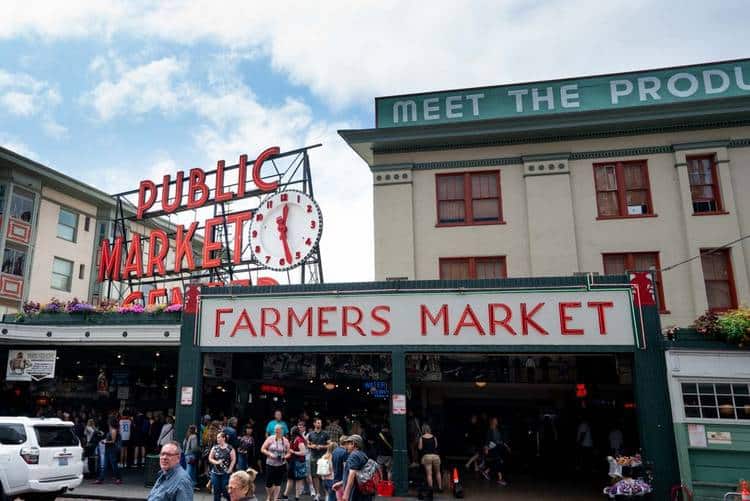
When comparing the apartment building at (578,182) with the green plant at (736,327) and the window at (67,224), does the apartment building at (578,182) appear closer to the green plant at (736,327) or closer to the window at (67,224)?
the green plant at (736,327)

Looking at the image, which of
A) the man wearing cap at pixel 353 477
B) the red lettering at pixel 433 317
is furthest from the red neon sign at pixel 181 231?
the man wearing cap at pixel 353 477

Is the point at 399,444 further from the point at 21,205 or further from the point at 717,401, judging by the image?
the point at 21,205

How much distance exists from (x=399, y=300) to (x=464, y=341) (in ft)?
6.97

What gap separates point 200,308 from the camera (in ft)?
61.9

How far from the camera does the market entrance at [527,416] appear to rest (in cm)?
1938

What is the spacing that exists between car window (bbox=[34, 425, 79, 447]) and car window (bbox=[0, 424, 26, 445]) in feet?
0.98

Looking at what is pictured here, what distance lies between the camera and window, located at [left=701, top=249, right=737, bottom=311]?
62.7ft

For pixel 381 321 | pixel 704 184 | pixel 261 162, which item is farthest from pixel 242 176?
pixel 704 184

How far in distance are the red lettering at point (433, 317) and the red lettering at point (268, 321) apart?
4160 mm

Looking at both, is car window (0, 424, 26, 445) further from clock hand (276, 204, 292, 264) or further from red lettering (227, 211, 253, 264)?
red lettering (227, 211, 253, 264)

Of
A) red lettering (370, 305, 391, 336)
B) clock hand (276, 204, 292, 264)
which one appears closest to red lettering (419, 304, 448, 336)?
red lettering (370, 305, 391, 336)

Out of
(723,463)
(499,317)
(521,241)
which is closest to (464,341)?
(499,317)

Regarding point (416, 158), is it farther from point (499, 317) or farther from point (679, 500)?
point (679, 500)

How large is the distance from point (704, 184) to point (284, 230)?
587 inches
